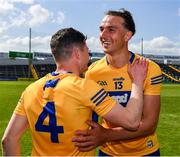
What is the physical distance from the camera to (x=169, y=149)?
9359 millimetres

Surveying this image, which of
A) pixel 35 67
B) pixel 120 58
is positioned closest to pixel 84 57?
pixel 120 58

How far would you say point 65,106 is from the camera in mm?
3045

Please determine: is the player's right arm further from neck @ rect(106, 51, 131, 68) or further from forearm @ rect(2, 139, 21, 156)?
neck @ rect(106, 51, 131, 68)

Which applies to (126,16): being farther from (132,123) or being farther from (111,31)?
(132,123)

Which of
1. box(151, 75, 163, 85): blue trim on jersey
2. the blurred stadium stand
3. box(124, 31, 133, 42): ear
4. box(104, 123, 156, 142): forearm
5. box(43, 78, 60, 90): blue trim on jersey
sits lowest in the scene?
the blurred stadium stand

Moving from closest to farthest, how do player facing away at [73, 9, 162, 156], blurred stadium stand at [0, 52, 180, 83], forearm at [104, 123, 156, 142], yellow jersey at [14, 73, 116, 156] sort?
yellow jersey at [14, 73, 116, 156] < forearm at [104, 123, 156, 142] < player facing away at [73, 9, 162, 156] < blurred stadium stand at [0, 52, 180, 83]

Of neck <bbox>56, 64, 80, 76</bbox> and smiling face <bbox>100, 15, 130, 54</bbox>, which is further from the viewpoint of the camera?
smiling face <bbox>100, 15, 130, 54</bbox>

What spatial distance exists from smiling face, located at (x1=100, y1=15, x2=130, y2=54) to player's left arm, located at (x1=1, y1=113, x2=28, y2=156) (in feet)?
4.65

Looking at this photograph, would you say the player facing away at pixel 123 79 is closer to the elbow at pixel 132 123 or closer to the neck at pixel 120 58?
the neck at pixel 120 58

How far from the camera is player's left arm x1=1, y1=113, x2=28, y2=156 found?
3305 millimetres

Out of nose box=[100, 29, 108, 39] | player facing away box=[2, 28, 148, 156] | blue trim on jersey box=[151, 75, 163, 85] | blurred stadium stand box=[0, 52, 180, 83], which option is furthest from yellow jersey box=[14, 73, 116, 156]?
blurred stadium stand box=[0, 52, 180, 83]

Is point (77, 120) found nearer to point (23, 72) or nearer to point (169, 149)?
point (169, 149)

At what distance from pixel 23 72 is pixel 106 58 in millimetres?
85548

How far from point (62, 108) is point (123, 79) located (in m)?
1.45
